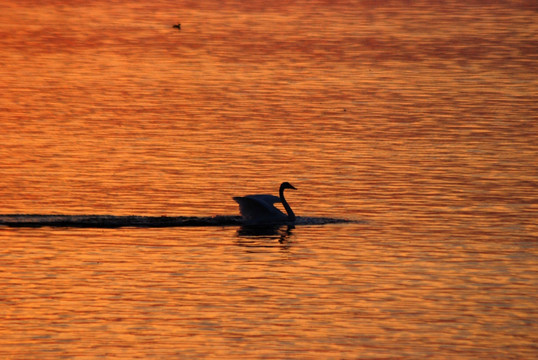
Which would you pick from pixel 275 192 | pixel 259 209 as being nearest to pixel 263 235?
pixel 259 209

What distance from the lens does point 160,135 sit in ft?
144

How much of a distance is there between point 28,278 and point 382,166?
1564 cm

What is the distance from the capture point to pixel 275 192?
35125mm

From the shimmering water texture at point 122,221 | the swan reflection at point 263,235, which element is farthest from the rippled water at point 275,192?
the shimmering water texture at point 122,221

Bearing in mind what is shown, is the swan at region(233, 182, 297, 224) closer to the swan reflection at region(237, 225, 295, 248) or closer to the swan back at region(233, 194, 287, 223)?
the swan back at region(233, 194, 287, 223)

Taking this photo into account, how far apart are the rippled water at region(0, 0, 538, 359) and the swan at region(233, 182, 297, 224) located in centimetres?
43

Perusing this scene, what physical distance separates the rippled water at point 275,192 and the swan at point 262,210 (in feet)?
1.42

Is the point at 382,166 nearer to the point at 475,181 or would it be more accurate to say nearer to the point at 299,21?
the point at 475,181

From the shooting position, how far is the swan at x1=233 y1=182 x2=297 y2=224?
30516 mm

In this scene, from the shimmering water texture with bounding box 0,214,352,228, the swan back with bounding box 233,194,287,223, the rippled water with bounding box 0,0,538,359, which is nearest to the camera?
the rippled water with bounding box 0,0,538,359

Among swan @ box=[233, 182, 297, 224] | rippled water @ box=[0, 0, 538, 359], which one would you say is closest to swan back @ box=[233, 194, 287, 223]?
swan @ box=[233, 182, 297, 224]

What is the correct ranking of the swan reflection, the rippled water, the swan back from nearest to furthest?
the rippled water → the swan reflection → the swan back

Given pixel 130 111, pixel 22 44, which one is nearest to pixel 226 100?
pixel 130 111

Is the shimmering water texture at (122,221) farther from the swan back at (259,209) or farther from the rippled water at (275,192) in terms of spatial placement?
the rippled water at (275,192)
